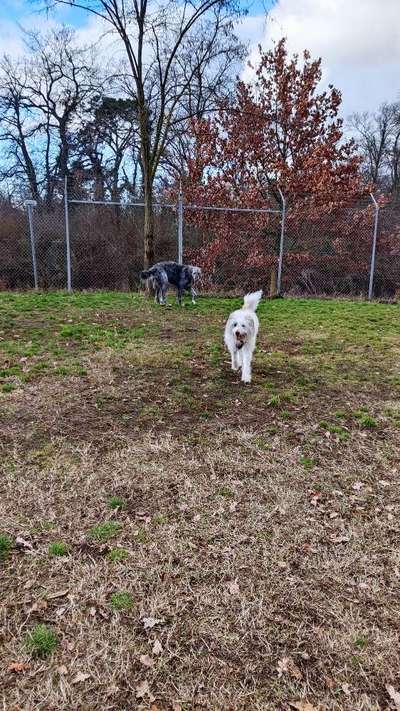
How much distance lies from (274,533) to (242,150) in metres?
13.6

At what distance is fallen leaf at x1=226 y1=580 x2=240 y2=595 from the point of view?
2156 millimetres

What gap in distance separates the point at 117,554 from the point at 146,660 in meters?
0.63

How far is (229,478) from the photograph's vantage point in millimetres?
3092

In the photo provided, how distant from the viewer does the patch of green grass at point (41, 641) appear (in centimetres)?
181

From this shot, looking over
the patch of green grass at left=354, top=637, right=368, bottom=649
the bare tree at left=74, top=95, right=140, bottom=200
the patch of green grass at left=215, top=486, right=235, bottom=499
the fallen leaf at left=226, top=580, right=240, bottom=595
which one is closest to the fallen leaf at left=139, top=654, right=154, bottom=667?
the fallen leaf at left=226, top=580, right=240, bottom=595

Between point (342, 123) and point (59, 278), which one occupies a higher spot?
point (342, 123)

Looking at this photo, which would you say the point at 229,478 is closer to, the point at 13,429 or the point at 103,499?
the point at 103,499

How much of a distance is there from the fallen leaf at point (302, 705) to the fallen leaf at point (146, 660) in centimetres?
54

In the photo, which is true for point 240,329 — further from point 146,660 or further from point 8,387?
point 146,660

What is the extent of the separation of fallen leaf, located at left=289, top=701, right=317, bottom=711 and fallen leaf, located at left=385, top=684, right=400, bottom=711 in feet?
0.99

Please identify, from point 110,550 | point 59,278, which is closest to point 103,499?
point 110,550

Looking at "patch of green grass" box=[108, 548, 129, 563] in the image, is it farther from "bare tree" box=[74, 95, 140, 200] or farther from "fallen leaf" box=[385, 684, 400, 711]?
"bare tree" box=[74, 95, 140, 200]

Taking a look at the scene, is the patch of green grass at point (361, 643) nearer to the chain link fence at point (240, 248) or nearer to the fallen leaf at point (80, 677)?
the fallen leaf at point (80, 677)

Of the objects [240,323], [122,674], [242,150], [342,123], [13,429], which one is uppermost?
[342,123]
